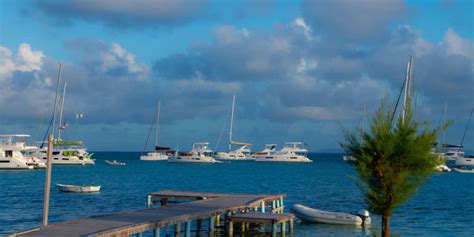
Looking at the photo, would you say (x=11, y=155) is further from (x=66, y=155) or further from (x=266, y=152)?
(x=266, y=152)

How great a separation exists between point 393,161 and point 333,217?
58.3 feet

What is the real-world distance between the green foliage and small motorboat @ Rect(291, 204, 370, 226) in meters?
16.6

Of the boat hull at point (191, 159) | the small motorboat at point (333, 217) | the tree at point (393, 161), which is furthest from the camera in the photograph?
the boat hull at point (191, 159)

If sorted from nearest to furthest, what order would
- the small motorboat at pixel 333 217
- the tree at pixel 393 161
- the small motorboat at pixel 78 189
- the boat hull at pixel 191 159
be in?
the tree at pixel 393 161 < the small motorboat at pixel 333 217 < the small motorboat at pixel 78 189 < the boat hull at pixel 191 159

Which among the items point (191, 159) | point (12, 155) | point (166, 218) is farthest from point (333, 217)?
point (191, 159)

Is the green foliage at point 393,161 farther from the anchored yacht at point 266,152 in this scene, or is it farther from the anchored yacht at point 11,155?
the anchored yacht at point 266,152

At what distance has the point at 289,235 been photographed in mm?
33062

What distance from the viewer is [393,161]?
20672 millimetres

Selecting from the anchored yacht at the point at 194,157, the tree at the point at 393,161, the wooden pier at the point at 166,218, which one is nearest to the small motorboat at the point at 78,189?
the wooden pier at the point at 166,218

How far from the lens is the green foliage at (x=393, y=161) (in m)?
20.5

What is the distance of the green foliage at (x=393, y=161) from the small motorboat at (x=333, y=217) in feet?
54.5

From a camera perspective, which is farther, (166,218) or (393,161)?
(166,218)

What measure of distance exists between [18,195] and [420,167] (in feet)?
152

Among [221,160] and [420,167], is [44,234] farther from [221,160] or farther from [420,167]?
[221,160]
